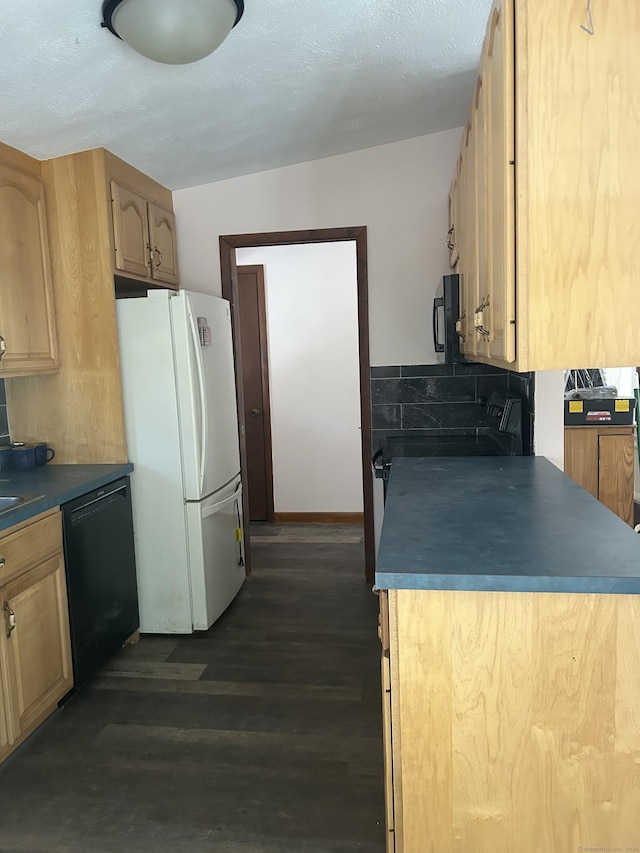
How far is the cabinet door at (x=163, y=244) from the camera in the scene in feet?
10.8

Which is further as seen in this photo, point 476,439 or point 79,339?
point 476,439

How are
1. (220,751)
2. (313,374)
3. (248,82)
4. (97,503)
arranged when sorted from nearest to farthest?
(220,751), (248,82), (97,503), (313,374)

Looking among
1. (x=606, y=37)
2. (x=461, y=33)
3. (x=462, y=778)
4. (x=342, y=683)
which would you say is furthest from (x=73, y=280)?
(x=462, y=778)

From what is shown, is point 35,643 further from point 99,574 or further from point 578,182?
point 578,182

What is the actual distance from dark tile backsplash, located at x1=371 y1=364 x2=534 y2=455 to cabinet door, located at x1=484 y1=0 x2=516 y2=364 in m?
1.81

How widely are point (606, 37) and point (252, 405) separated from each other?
395cm

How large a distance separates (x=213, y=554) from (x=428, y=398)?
142cm

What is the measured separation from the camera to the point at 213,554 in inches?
125

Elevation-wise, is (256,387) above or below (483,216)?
below

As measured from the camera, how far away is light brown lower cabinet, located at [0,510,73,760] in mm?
2098

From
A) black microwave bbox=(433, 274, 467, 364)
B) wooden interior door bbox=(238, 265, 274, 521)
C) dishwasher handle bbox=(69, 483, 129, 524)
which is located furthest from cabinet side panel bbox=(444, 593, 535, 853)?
wooden interior door bbox=(238, 265, 274, 521)

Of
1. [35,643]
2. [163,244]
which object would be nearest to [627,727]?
[35,643]

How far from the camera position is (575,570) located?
4.20 ft

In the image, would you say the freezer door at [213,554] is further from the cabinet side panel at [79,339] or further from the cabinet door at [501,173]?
the cabinet door at [501,173]
